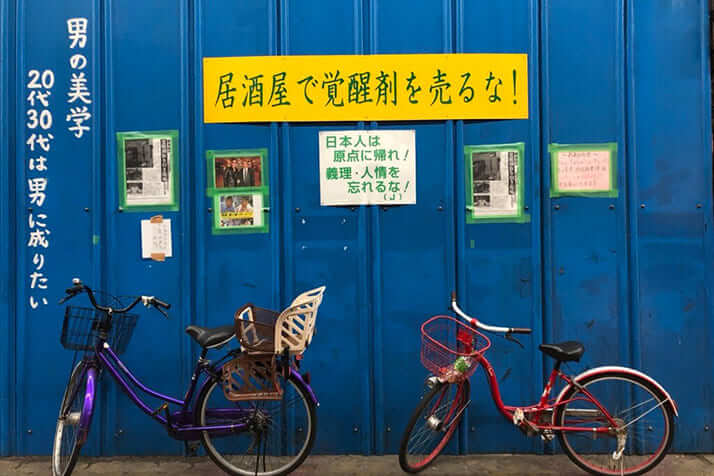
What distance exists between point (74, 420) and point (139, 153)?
1958 mm

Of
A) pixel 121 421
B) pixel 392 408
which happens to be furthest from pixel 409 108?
pixel 121 421

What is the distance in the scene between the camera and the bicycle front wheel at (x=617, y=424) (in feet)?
11.7

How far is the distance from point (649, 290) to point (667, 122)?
4.27 ft

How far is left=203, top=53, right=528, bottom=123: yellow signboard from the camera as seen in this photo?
400cm

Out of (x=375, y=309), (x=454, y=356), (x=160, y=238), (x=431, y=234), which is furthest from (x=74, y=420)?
(x=431, y=234)

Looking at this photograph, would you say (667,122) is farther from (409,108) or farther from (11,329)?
(11,329)

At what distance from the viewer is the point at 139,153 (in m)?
4.04

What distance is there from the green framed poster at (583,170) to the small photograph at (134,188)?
3162mm

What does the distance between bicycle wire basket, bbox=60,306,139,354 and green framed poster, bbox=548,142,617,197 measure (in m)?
3.35

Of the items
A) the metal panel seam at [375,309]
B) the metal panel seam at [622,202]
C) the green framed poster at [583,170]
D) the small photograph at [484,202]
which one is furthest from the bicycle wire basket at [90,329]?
the metal panel seam at [622,202]

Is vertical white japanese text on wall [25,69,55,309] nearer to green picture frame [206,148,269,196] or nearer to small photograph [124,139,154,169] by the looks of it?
small photograph [124,139,154,169]

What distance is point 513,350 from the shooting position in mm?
4016

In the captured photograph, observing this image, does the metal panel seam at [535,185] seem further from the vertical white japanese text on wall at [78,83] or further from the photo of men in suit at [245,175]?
the vertical white japanese text on wall at [78,83]

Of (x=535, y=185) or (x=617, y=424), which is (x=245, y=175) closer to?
(x=535, y=185)
